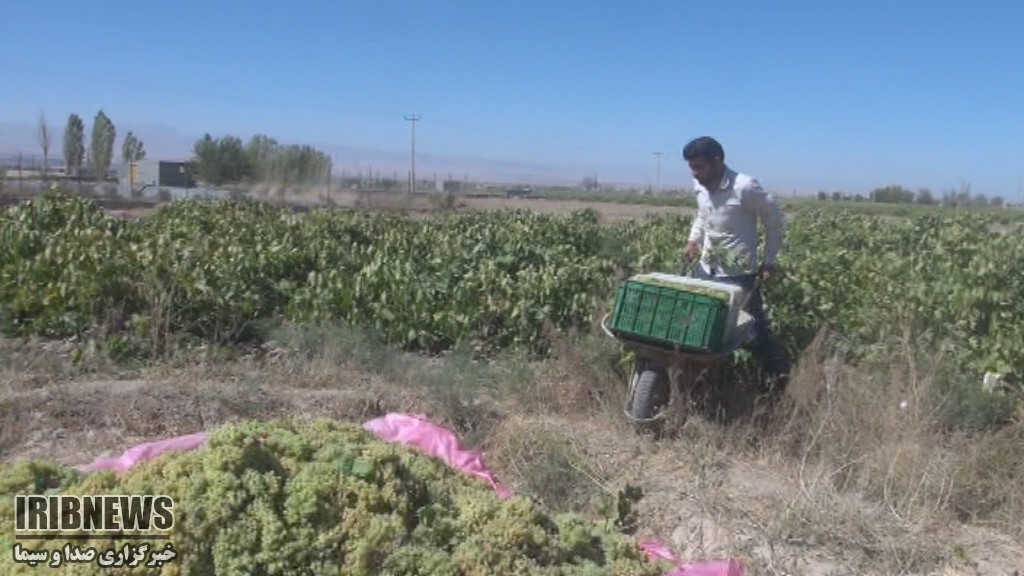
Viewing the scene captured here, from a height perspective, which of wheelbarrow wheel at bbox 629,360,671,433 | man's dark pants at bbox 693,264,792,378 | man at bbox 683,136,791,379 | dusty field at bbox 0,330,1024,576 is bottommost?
dusty field at bbox 0,330,1024,576

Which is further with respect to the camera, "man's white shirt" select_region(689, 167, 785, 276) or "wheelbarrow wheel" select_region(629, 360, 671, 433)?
"man's white shirt" select_region(689, 167, 785, 276)

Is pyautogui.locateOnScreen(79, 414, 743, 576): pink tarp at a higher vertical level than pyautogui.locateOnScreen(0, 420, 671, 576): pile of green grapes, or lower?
lower

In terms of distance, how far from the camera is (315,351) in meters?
7.10

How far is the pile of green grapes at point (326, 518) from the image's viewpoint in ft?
9.33

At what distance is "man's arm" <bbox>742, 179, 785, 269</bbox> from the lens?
19.8 feet

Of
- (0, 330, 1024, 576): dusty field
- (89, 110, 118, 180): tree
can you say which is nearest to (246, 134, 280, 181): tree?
(89, 110, 118, 180): tree

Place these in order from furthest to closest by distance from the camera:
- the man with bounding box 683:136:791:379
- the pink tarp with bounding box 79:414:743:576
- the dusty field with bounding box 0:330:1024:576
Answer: the man with bounding box 683:136:791:379, the dusty field with bounding box 0:330:1024:576, the pink tarp with bounding box 79:414:743:576

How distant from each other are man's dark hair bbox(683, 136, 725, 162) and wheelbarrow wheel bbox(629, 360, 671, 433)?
1370 millimetres

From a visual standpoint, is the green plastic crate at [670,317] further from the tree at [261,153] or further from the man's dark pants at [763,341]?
the tree at [261,153]

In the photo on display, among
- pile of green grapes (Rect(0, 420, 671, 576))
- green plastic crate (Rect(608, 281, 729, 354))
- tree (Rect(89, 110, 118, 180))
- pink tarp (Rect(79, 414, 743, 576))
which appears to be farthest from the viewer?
tree (Rect(89, 110, 118, 180))

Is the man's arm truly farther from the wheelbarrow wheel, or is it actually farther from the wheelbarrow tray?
the wheelbarrow wheel

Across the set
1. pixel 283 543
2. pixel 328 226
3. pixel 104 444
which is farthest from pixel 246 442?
pixel 328 226

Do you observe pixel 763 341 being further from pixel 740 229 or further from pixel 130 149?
pixel 130 149

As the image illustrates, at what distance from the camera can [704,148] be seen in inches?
231
